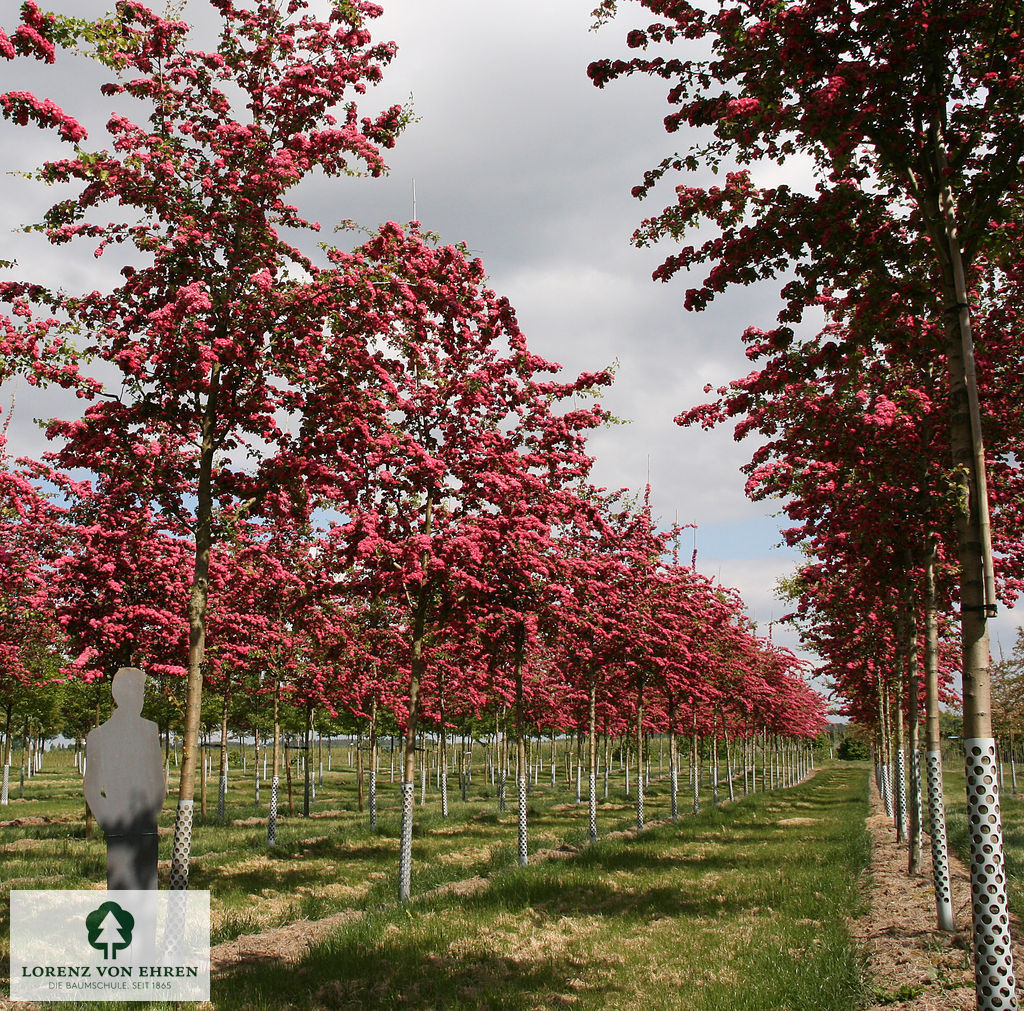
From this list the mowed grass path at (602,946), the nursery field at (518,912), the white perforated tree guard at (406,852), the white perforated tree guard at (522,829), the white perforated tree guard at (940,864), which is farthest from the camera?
the white perforated tree guard at (522,829)

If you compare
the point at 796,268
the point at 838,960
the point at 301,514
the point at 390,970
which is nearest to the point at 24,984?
the point at 390,970

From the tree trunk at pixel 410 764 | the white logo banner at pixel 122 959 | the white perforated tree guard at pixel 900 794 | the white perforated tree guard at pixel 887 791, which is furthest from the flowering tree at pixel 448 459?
the white perforated tree guard at pixel 887 791

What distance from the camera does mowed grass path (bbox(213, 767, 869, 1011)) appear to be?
332 inches

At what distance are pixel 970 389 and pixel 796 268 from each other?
2.02 metres

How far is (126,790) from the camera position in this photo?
25.5 ft

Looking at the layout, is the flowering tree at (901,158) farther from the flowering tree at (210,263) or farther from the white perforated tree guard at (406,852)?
the white perforated tree guard at (406,852)

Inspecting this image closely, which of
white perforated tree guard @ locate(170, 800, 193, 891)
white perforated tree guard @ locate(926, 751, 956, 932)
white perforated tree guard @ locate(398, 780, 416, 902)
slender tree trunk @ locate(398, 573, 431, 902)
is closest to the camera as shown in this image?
white perforated tree guard @ locate(170, 800, 193, 891)

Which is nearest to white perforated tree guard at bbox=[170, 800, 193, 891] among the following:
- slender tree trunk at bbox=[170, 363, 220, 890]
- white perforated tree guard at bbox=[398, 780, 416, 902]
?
slender tree trunk at bbox=[170, 363, 220, 890]

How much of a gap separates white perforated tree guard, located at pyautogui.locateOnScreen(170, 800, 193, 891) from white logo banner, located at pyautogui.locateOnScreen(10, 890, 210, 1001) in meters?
0.12

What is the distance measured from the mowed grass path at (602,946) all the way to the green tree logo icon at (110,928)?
1181 mm

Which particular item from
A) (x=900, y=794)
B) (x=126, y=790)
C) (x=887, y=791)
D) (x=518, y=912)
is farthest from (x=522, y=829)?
(x=887, y=791)

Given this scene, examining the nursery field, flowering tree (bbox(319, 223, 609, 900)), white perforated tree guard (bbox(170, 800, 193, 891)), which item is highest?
flowering tree (bbox(319, 223, 609, 900))

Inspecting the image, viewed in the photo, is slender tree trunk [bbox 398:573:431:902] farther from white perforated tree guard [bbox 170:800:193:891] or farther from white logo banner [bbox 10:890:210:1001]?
white perforated tree guard [bbox 170:800:193:891]

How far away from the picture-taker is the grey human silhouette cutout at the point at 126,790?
7734 mm
